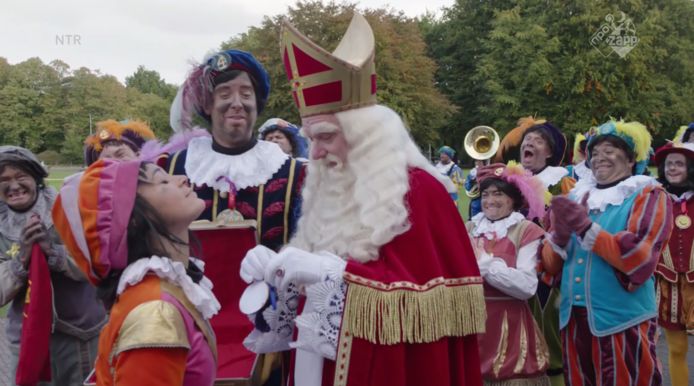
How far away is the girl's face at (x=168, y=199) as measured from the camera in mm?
1868

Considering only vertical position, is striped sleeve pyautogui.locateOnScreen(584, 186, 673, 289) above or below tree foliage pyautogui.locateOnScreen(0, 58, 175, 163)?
below

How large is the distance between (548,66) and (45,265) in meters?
27.2

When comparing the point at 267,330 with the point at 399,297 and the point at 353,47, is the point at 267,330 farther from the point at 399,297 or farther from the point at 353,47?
the point at 353,47

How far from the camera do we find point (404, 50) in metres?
30.2

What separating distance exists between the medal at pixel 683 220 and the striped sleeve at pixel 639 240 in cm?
152

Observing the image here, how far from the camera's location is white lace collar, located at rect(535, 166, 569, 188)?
4895 millimetres

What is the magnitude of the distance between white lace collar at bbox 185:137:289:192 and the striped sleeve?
1.93 meters

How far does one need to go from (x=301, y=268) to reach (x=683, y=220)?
13.0ft

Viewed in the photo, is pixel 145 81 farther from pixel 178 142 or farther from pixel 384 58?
pixel 178 142

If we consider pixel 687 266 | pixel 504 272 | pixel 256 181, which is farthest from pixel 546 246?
pixel 256 181

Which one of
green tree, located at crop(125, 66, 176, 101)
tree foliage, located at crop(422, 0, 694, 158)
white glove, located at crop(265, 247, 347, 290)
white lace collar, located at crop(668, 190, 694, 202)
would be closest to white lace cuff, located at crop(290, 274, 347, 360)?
white glove, located at crop(265, 247, 347, 290)

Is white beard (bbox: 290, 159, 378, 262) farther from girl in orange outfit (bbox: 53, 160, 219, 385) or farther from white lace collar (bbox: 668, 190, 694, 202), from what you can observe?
white lace collar (bbox: 668, 190, 694, 202)

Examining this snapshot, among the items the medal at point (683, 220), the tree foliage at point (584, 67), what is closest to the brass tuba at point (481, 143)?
the medal at point (683, 220)

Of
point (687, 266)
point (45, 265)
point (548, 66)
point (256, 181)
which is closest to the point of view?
point (256, 181)
